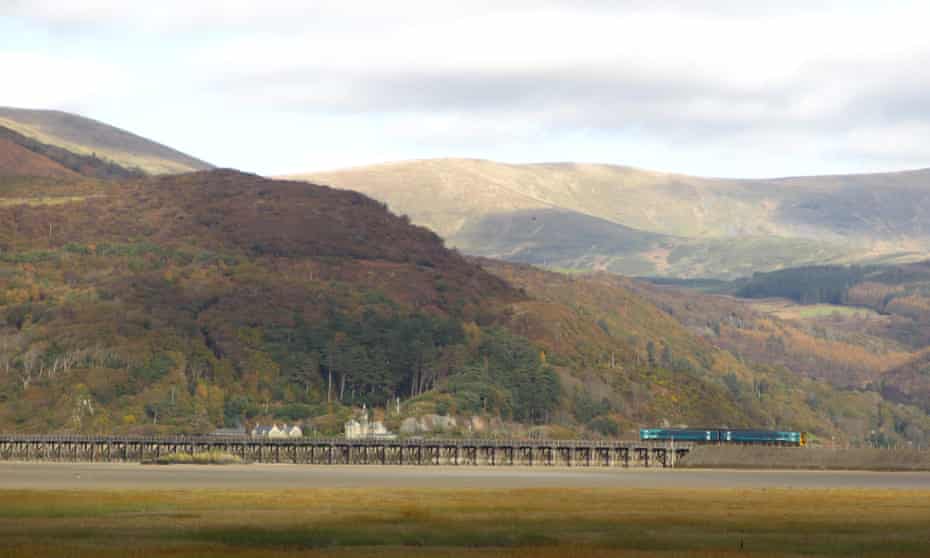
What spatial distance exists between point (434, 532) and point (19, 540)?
20.9 m

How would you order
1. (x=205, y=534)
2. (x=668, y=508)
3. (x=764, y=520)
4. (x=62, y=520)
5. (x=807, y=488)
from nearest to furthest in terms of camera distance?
1. (x=205, y=534)
2. (x=62, y=520)
3. (x=764, y=520)
4. (x=668, y=508)
5. (x=807, y=488)

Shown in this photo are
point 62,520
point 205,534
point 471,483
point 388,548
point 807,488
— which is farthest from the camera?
point 471,483

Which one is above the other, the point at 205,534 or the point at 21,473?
the point at 205,534

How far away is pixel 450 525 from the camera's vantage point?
286ft

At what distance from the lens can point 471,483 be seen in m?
154

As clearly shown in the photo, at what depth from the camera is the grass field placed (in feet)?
241

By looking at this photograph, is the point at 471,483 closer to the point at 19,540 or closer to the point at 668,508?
the point at 668,508

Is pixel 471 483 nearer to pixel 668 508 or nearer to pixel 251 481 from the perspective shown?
pixel 251 481

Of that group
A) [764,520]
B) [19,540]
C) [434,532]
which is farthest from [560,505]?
[19,540]

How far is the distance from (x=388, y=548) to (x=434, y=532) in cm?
905

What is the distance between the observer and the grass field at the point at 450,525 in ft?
241

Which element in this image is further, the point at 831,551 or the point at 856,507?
the point at 856,507

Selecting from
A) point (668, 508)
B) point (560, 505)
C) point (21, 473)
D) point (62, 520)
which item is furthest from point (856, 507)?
point (21, 473)

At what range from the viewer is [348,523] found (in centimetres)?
8781
